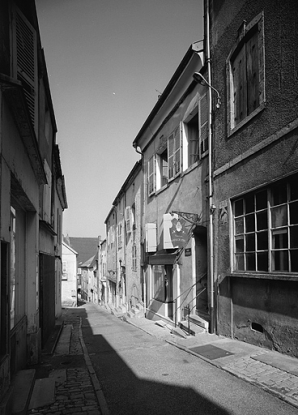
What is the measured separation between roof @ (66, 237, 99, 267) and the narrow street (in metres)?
57.3

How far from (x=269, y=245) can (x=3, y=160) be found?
4.87 metres

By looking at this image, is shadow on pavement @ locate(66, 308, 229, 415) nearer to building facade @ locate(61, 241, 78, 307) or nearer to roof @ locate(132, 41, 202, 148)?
roof @ locate(132, 41, 202, 148)

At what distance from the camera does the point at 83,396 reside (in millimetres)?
5395

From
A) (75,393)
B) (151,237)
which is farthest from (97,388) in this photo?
(151,237)

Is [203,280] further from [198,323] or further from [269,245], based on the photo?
[269,245]

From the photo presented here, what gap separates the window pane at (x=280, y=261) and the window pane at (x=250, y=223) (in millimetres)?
886

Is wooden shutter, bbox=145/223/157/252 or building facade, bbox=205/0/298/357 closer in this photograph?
building facade, bbox=205/0/298/357

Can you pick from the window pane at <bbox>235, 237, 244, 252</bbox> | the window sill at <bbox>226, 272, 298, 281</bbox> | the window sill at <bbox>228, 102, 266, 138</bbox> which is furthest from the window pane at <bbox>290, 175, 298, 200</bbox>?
Answer: the window pane at <bbox>235, 237, 244, 252</bbox>

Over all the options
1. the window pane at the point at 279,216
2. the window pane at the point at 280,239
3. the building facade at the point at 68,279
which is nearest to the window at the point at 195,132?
the window pane at the point at 279,216

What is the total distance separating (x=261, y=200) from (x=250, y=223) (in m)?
0.61

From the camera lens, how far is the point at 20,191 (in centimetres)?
628

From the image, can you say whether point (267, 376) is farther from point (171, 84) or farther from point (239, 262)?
point (171, 84)

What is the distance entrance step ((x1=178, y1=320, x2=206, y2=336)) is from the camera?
9172mm

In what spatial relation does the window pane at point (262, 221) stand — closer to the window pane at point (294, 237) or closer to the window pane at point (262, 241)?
the window pane at point (262, 241)
